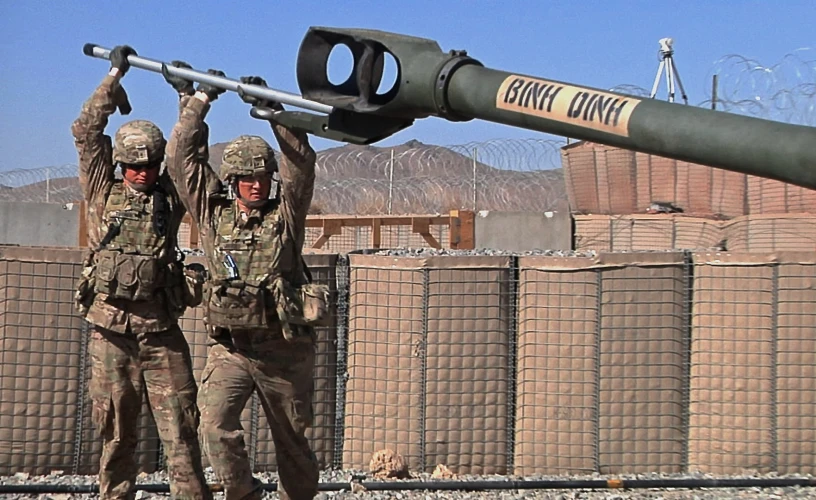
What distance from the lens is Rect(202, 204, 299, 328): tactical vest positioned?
4.88 meters

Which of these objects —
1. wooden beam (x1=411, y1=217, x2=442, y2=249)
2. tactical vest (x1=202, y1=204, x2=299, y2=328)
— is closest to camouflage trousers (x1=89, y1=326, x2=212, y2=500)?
tactical vest (x1=202, y1=204, x2=299, y2=328)

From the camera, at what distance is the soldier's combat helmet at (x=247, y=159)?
16.2 ft

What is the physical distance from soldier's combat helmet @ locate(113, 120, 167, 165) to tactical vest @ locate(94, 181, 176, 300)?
170 millimetres

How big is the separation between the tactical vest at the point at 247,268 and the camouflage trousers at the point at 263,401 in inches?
5.6

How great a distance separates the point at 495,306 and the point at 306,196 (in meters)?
2.47

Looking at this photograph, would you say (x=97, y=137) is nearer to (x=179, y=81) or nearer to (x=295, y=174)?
(x=179, y=81)

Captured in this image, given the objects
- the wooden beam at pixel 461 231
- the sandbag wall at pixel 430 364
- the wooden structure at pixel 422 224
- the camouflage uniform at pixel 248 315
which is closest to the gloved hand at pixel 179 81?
the camouflage uniform at pixel 248 315

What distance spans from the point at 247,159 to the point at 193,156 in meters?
0.27

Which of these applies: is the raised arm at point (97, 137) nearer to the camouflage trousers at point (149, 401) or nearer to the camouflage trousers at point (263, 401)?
the camouflage trousers at point (149, 401)

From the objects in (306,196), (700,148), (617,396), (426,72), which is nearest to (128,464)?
(306,196)

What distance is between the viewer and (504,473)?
7090mm

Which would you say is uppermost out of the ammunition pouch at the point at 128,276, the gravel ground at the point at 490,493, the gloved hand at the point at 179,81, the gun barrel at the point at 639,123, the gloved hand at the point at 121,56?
the gloved hand at the point at 121,56

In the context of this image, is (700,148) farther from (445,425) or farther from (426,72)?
(445,425)

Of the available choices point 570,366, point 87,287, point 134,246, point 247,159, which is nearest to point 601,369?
point 570,366
